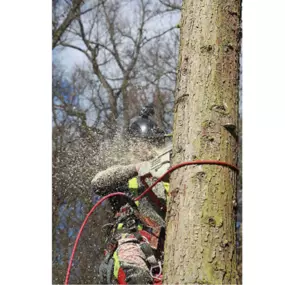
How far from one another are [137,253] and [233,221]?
782 mm

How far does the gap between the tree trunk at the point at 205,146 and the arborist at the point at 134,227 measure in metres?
0.62

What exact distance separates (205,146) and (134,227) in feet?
2.76

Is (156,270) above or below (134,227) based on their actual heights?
below

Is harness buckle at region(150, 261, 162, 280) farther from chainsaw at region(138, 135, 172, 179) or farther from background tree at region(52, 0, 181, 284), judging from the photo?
background tree at region(52, 0, 181, 284)

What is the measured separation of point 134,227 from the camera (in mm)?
1723

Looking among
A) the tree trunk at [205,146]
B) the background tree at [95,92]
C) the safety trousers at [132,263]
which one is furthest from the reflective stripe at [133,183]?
the tree trunk at [205,146]

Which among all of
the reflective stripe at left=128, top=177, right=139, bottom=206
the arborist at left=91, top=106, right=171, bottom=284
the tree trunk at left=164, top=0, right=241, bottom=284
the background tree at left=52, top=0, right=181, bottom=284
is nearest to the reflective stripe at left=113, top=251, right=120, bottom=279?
the arborist at left=91, top=106, right=171, bottom=284

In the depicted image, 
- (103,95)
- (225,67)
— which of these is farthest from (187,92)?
(103,95)

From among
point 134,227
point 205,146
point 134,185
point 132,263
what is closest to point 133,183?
point 134,185

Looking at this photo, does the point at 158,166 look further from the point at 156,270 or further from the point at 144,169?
the point at 156,270

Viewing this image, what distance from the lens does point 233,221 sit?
2.99ft

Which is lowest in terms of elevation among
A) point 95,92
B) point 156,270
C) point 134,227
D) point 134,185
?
point 156,270

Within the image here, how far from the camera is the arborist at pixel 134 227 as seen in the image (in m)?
1.63
